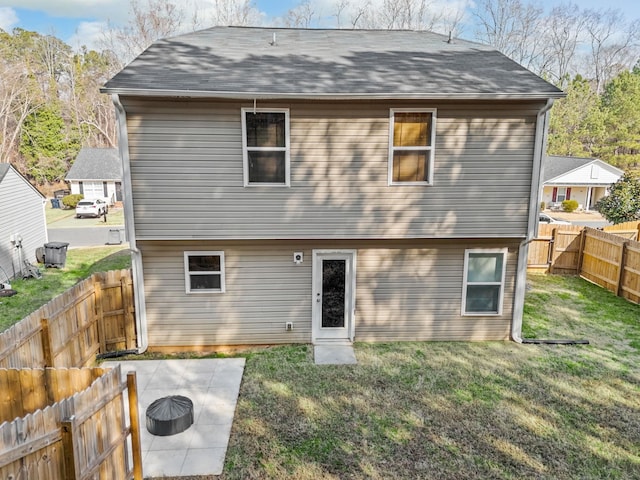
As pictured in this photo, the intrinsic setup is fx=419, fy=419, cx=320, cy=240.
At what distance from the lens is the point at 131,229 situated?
25.3 feet

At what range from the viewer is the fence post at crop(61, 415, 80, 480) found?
3.64 meters

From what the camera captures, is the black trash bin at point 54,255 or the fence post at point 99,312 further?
the black trash bin at point 54,255

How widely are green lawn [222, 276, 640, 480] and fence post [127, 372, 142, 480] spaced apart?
1057 millimetres

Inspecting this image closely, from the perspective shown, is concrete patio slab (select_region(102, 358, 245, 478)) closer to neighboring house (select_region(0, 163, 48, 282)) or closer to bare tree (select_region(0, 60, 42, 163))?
neighboring house (select_region(0, 163, 48, 282))

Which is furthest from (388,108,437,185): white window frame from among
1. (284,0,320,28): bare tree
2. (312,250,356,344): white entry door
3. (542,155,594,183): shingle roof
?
(542,155,594,183): shingle roof

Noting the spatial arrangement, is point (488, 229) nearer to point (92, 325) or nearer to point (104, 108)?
point (92, 325)

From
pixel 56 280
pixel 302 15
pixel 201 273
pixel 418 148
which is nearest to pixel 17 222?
pixel 56 280

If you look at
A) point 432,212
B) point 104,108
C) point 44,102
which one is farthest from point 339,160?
point 104,108

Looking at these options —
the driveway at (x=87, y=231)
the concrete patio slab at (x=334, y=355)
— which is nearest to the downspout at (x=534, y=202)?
the concrete patio slab at (x=334, y=355)

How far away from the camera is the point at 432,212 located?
26.8 feet

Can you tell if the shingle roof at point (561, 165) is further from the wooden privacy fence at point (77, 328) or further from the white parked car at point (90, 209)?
the white parked car at point (90, 209)

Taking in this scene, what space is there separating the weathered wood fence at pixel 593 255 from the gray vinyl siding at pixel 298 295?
5.35 metres

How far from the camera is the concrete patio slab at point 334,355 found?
8047mm

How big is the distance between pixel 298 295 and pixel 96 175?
31677 mm
